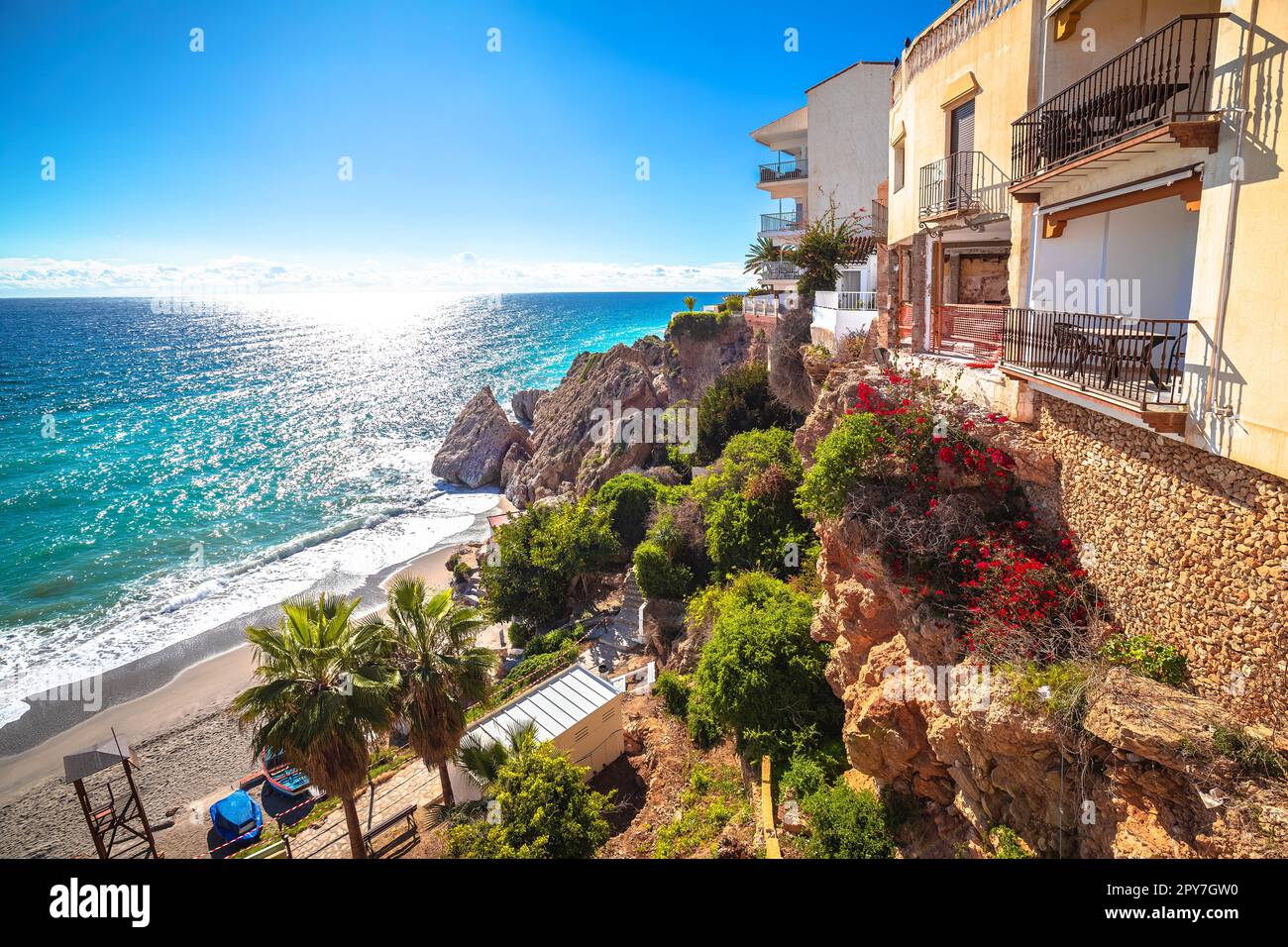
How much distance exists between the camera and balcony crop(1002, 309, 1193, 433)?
26.1 feet

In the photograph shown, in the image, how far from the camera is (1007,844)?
866 cm

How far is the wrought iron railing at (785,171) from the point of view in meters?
35.3

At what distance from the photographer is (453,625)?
13.4m

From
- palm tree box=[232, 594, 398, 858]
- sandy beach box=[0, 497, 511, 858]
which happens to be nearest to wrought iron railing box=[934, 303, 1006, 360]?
palm tree box=[232, 594, 398, 858]

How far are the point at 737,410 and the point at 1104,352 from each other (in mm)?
20196

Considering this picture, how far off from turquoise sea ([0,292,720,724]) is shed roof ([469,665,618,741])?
2177 centimetres

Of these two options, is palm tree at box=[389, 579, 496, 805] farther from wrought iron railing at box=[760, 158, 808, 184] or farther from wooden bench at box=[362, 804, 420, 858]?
wrought iron railing at box=[760, 158, 808, 184]

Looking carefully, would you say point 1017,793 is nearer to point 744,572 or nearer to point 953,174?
point 744,572

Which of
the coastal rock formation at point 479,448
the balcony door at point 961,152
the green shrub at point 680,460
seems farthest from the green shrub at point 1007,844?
the coastal rock formation at point 479,448

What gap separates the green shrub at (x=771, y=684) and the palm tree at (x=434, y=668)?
198 inches

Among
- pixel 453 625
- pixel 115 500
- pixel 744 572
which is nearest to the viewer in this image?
pixel 453 625

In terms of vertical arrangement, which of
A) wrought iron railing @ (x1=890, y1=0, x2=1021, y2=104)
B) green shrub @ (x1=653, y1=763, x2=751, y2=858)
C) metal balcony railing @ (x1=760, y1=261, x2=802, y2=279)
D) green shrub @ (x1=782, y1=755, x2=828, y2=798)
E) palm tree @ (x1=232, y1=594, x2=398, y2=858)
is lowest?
green shrub @ (x1=653, y1=763, x2=751, y2=858)
